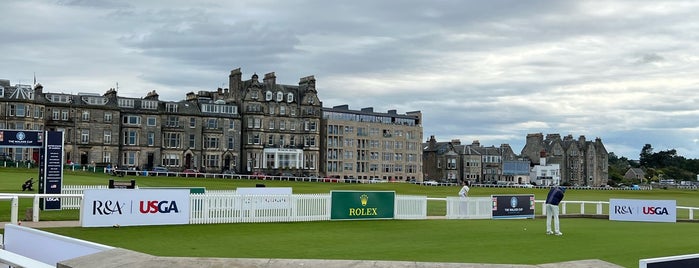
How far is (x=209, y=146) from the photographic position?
96.9 metres

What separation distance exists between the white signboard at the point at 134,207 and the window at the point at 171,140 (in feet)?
230

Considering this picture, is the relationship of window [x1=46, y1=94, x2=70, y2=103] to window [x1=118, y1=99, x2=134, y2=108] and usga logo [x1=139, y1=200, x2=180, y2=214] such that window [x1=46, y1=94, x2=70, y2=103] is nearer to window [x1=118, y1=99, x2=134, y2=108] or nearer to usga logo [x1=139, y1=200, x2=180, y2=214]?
window [x1=118, y1=99, x2=134, y2=108]

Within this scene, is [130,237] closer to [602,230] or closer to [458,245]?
[458,245]

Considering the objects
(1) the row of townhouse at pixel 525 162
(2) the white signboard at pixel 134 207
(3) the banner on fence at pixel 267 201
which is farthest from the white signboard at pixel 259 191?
(1) the row of townhouse at pixel 525 162

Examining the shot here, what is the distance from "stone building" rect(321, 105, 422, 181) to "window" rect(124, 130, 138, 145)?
2947 centimetres

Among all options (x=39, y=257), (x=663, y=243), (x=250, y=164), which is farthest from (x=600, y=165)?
(x=39, y=257)

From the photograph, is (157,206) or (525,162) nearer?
(157,206)

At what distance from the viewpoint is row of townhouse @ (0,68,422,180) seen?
284 feet

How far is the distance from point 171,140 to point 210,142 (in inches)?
214

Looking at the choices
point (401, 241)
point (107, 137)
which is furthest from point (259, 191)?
point (107, 137)

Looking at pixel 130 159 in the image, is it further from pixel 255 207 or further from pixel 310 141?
pixel 255 207

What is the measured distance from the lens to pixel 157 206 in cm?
2534

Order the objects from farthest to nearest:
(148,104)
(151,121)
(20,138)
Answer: (148,104), (151,121), (20,138)

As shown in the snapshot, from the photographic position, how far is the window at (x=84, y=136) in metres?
87.4
